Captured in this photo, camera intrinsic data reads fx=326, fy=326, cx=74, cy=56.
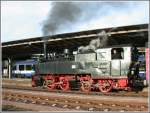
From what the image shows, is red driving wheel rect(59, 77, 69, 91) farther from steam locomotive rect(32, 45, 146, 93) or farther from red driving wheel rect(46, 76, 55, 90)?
red driving wheel rect(46, 76, 55, 90)

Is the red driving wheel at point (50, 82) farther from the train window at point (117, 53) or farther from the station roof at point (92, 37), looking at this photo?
the train window at point (117, 53)

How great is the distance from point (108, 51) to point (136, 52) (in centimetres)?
178

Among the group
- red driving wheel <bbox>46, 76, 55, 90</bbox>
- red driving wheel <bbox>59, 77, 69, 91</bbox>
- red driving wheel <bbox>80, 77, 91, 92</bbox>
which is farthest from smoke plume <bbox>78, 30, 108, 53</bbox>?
red driving wheel <bbox>46, 76, 55, 90</bbox>

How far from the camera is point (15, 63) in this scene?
55031mm

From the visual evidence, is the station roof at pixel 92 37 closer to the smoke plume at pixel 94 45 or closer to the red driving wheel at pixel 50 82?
the red driving wheel at pixel 50 82

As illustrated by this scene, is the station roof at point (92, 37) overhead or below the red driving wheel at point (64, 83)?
overhead

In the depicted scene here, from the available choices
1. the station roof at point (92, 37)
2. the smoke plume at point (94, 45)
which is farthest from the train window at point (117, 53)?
the station roof at point (92, 37)

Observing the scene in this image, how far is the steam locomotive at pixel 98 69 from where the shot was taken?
20328 millimetres

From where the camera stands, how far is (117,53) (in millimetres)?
20656

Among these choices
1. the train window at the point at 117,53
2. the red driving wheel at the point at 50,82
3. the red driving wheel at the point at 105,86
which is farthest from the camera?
the red driving wheel at the point at 50,82

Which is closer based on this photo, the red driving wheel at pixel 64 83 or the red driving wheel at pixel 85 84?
the red driving wheel at pixel 85 84

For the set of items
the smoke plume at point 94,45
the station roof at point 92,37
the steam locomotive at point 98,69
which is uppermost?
the station roof at point 92,37

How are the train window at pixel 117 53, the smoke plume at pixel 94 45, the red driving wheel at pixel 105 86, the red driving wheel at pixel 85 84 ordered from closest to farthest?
1. the train window at pixel 117 53
2. the red driving wheel at pixel 105 86
3. the red driving wheel at pixel 85 84
4. the smoke plume at pixel 94 45

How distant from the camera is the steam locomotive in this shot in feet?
66.7
